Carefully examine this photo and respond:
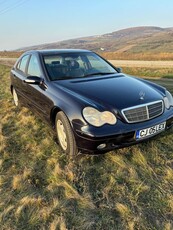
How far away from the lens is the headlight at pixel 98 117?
331 centimetres

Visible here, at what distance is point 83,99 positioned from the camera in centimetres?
357

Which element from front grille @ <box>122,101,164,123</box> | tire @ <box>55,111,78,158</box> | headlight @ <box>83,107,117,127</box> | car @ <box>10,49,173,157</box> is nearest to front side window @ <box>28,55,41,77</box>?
car @ <box>10,49,173,157</box>

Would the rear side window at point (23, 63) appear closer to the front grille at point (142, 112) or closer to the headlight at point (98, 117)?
the headlight at point (98, 117)

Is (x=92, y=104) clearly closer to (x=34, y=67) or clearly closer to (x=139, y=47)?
(x=34, y=67)

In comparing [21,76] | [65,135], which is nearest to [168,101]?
[65,135]

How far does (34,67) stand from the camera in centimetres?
496

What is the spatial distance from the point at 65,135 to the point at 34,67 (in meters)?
1.80

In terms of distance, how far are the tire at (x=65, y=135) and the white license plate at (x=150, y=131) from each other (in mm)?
888

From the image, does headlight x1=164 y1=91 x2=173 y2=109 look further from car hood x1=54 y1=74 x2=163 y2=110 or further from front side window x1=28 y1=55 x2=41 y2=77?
front side window x1=28 y1=55 x2=41 y2=77

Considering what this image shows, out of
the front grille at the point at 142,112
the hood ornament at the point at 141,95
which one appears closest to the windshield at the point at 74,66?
the hood ornament at the point at 141,95

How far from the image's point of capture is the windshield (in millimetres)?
4520

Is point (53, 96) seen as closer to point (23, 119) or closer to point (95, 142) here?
point (95, 142)

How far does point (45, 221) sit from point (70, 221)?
25 cm

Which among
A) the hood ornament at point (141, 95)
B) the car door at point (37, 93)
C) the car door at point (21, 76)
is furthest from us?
the car door at point (21, 76)
